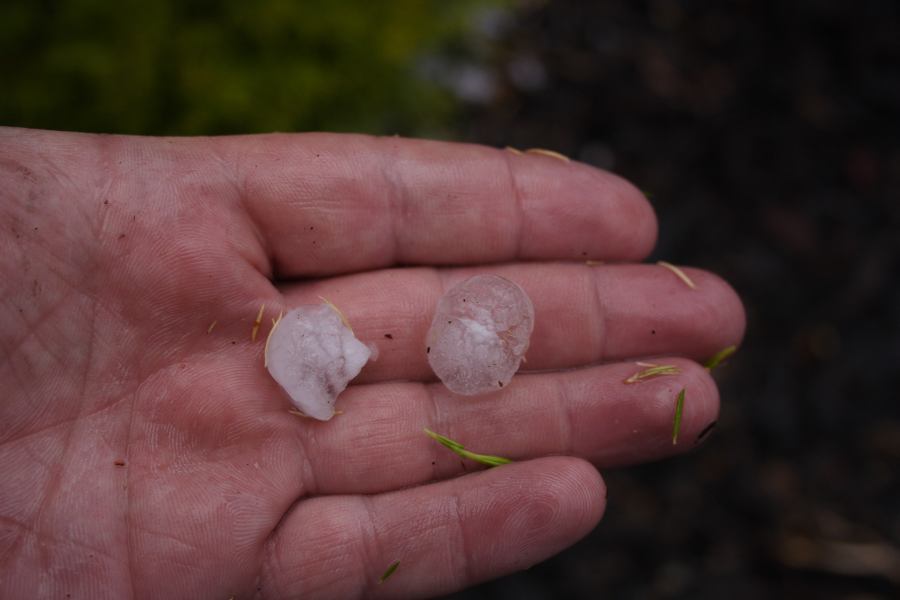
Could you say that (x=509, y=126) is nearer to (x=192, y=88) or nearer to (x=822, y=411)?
(x=192, y=88)

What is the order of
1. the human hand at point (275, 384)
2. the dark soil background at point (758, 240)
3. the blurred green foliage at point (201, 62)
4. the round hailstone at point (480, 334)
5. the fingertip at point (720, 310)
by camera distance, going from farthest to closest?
the dark soil background at point (758, 240)
the blurred green foliage at point (201, 62)
the fingertip at point (720, 310)
the round hailstone at point (480, 334)
the human hand at point (275, 384)

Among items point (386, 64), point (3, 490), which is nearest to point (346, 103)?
point (386, 64)

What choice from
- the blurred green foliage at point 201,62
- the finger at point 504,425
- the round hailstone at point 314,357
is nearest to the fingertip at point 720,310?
the finger at point 504,425

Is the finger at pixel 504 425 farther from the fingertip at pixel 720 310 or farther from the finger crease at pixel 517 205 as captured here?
the finger crease at pixel 517 205

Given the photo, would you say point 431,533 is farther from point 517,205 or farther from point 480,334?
point 517,205

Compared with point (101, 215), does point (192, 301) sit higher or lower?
lower

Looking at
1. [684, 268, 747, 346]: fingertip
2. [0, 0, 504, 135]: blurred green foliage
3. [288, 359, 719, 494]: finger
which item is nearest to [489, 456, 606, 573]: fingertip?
[288, 359, 719, 494]: finger
